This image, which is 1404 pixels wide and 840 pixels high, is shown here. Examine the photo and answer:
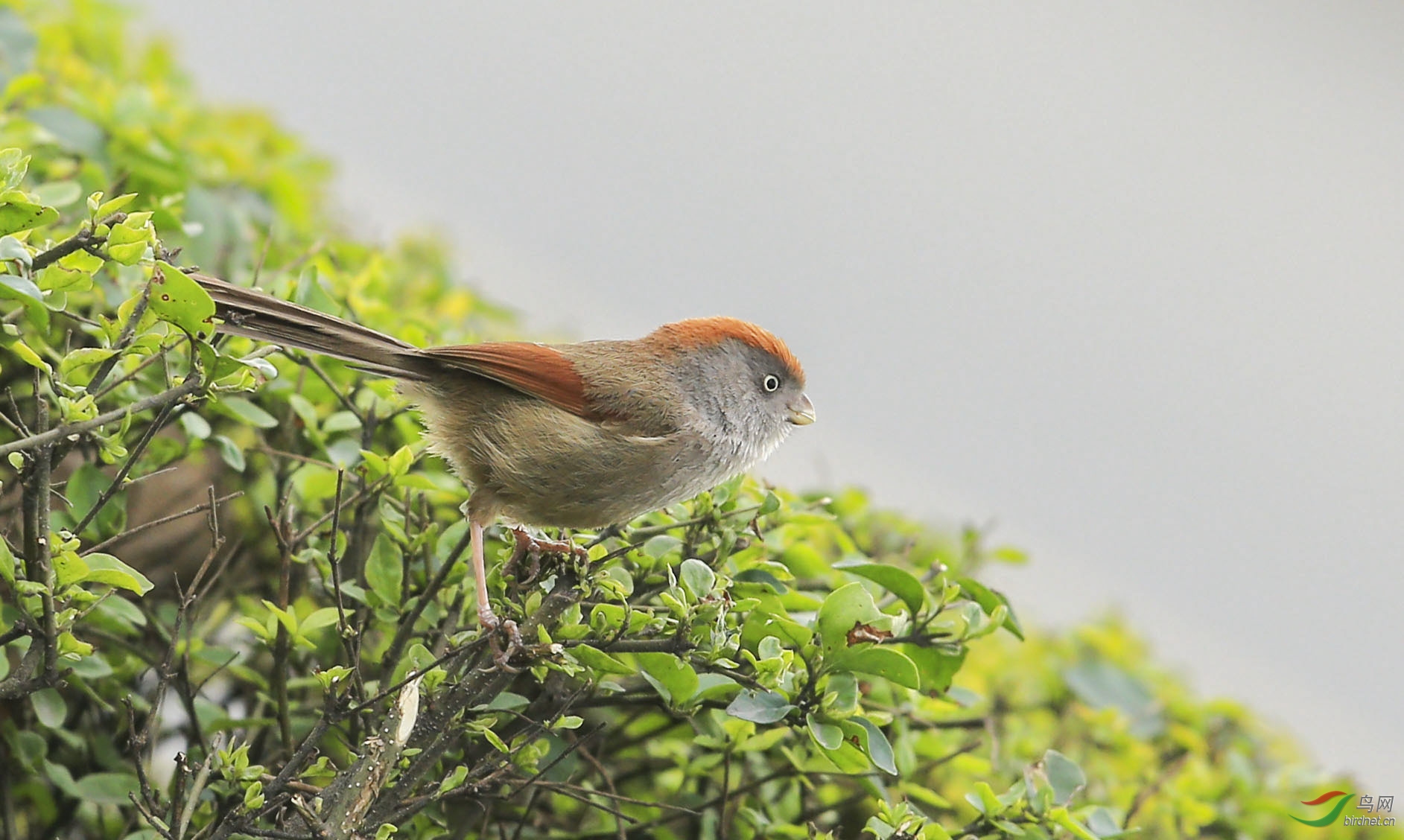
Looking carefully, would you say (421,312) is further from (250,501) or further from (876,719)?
(876,719)

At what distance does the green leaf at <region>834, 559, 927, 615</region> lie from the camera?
8.49ft

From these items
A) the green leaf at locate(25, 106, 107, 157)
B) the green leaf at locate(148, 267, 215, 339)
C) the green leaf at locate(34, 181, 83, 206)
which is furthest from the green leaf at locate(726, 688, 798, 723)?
the green leaf at locate(25, 106, 107, 157)

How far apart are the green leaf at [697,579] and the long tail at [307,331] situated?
40.4 inches

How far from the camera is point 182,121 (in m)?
4.30

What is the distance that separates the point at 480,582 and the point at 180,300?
882 mm

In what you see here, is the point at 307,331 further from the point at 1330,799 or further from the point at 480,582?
the point at 1330,799

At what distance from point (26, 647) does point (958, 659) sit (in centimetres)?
194

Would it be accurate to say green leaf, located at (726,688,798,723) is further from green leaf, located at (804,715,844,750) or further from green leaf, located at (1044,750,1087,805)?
green leaf, located at (1044,750,1087,805)

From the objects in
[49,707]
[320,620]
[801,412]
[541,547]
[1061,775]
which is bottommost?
[49,707]

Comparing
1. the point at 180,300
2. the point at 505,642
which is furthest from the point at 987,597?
the point at 180,300

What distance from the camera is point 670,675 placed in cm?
238

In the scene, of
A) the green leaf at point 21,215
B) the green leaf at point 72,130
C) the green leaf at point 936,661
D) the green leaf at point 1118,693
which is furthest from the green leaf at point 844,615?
the green leaf at point 72,130

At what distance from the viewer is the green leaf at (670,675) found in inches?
92.7

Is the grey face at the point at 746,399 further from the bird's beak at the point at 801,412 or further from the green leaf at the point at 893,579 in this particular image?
the green leaf at the point at 893,579
